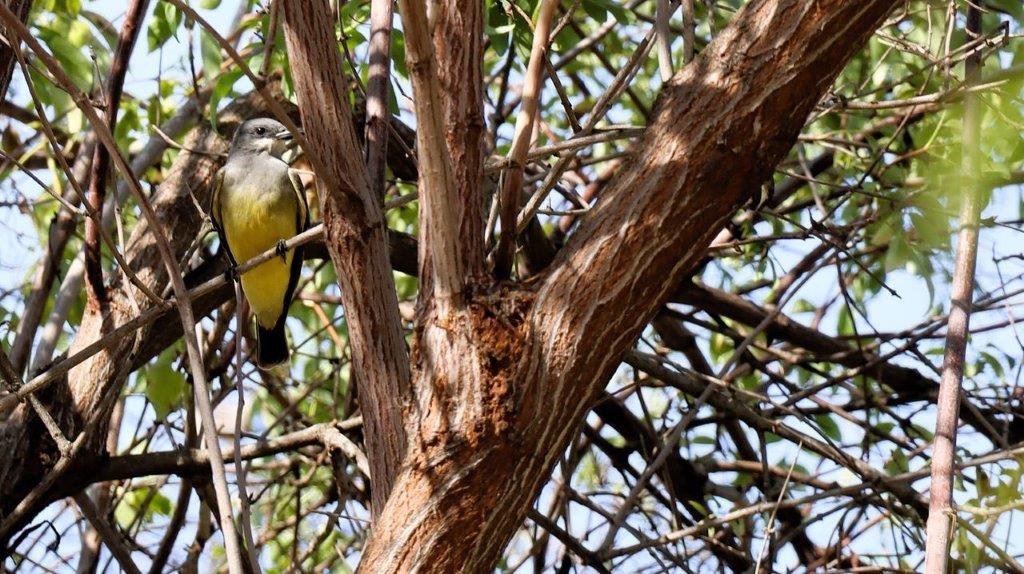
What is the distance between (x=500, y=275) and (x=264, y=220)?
9.25 ft

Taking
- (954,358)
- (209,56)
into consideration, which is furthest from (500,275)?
(209,56)

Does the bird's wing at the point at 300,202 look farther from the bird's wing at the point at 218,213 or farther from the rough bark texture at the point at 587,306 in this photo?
the rough bark texture at the point at 587,306

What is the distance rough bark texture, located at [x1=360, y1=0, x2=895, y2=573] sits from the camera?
2.35 meters

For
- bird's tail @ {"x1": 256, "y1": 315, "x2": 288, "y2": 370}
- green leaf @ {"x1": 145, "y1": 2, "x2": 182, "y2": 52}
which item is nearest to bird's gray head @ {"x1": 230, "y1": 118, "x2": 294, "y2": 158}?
green leaf @ {"x1": 145, "y1": 2, "x2": 182, "y2": 52}

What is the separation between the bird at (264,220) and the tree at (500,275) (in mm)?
123

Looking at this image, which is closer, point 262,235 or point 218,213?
point 218,213

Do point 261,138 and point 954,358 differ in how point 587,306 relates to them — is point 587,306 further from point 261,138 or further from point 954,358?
point 261,138

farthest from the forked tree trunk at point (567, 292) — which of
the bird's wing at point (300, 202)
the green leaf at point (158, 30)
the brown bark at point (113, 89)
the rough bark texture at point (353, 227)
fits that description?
the bird's wing at point (300, 202)

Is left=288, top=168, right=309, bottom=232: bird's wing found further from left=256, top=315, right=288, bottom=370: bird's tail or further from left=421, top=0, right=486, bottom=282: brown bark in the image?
left=421, top=0, right=486, bottom=282: brown bark

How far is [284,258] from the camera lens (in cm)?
493

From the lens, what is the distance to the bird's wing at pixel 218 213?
4.73 m

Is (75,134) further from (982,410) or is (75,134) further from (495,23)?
(982,410)

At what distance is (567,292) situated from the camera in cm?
240

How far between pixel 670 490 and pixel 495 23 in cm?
176
